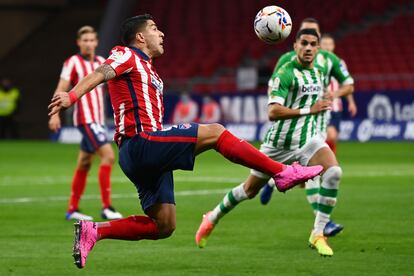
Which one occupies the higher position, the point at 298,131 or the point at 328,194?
the point at 298,131

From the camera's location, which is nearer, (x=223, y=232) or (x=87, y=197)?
(x=223, y=232)

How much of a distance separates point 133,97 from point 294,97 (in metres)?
2.77

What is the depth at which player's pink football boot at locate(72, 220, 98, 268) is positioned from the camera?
768 cm

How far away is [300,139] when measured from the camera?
10.3 meters

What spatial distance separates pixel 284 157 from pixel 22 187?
7.35m

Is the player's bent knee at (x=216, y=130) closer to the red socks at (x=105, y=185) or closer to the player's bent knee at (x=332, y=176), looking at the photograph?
the player's bent knee at (x=332, y=176)

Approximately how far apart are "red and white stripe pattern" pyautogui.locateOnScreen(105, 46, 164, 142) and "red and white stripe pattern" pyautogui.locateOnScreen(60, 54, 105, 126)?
185 inches

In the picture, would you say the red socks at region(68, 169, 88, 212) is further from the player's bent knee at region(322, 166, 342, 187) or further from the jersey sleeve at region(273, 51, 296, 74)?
the player's bent knee at region(322, 166, 342, 187)

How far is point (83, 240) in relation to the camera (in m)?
7.79

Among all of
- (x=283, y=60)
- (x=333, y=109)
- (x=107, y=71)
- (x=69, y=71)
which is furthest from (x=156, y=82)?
(x=333, y=109)

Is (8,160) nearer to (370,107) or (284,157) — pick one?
(370,107)

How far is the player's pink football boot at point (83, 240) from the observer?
7684 mm

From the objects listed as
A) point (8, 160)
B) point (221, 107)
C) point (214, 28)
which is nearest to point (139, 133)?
point (8, 160)

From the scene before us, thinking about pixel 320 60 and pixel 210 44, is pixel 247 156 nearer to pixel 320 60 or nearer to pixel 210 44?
pixel 320 60
